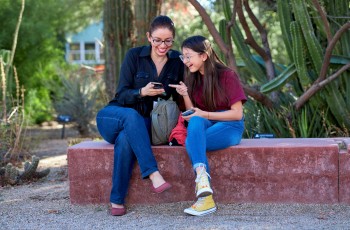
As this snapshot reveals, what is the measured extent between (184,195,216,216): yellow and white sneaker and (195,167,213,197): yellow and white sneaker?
5.2 inches

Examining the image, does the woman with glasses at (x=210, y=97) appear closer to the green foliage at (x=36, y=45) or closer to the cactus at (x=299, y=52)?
the cactus at (x=299, y=52)

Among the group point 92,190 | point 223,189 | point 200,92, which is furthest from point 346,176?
point 92,190

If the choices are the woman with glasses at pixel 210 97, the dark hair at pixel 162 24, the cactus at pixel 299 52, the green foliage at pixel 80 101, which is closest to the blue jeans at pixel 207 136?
the woman with glasses at pixel 210 97

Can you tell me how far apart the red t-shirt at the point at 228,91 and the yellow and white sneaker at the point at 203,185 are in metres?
0.63

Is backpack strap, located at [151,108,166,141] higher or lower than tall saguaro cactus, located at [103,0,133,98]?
lower

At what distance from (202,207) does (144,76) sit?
1.19 meters

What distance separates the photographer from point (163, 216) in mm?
4809

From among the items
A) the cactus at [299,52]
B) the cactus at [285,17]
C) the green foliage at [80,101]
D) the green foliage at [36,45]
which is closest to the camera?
the cactus at [299,52]

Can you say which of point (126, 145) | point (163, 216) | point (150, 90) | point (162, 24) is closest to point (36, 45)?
point (162, 24)

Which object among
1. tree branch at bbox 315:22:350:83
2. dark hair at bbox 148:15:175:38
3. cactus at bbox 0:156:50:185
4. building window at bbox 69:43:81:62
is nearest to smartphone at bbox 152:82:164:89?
Result: dark hair at bbox 148:15:175:38

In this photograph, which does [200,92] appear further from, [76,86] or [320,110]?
[76,86]

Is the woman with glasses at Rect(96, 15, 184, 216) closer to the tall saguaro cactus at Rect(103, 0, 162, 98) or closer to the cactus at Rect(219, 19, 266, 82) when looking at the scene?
the cactus at Rect(219, 19, 266, 82)

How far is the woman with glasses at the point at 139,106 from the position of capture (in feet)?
15.7

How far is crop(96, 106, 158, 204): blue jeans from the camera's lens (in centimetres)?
477
